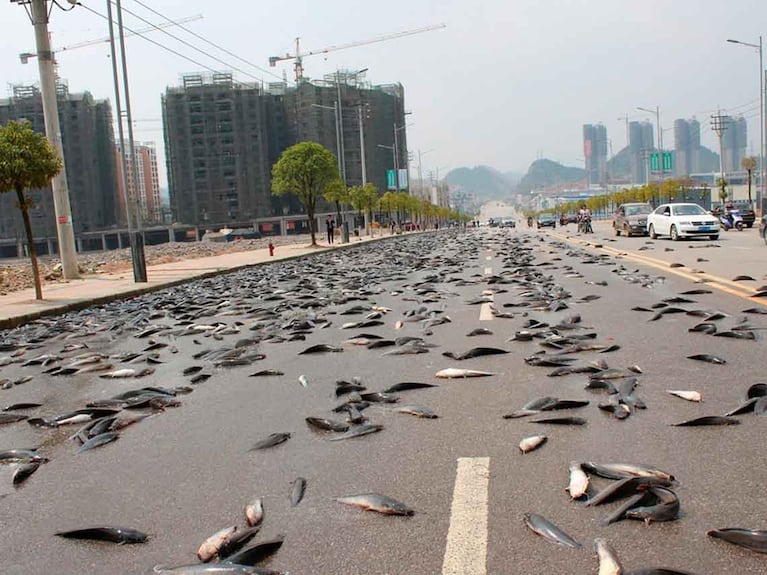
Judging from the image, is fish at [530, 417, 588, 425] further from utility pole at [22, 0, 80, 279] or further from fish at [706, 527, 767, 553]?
utility pole at [22, 0, 80, 279]

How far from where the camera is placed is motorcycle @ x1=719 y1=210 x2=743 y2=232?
152 feet

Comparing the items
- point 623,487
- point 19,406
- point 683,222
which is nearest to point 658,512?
point 623,487

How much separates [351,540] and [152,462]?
194 cm

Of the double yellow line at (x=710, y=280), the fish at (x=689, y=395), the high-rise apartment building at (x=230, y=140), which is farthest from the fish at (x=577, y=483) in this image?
the high-rise apartment building at (x=230, y=140)

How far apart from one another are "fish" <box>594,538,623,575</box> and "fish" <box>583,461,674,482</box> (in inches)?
32.9

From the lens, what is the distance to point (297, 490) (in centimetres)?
436

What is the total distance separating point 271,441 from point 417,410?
45.1 inches

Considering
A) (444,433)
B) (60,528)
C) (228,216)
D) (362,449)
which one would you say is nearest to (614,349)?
(444,433)

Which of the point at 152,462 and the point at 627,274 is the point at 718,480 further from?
the point at 627,274

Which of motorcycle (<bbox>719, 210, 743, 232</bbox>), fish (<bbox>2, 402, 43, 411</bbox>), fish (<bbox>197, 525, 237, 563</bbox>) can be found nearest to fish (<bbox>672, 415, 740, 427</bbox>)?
fish (<bbox>197, 525, 237, 563</bbox>)

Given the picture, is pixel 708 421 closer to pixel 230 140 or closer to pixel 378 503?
pixel 378 503

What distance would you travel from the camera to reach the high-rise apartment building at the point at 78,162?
347ft

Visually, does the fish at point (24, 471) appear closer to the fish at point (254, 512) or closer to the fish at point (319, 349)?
the fish at point (254, 512)

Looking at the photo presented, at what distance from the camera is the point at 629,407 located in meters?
5.70
